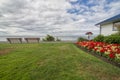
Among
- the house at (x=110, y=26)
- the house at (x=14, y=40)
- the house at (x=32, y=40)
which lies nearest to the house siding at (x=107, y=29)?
the house at (x=110, y=26)

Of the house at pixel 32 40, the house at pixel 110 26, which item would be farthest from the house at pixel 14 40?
the house at pixel 110 26

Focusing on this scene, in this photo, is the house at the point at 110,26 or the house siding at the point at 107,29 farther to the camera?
the house siding at the point at 107,29

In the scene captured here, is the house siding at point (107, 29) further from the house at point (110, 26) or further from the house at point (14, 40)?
the house at point (14, 40)

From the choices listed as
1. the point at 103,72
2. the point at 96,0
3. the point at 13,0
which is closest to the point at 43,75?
the point at 103,72

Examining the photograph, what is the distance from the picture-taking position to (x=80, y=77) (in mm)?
3018

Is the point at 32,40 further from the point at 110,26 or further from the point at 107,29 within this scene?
the point at 110,26

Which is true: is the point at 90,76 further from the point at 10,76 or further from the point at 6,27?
the point at 6,27

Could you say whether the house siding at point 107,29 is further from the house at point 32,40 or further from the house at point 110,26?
the house at point 32,40

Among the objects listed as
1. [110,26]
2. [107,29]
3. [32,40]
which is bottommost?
[32,40]

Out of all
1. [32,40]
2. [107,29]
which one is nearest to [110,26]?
[107,29]

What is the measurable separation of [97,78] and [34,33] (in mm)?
25847

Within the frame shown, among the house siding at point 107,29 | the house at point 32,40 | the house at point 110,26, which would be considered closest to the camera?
the house at point 110,26

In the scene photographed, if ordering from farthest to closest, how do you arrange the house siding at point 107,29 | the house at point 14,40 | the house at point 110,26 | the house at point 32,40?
1. the house at point 32,40
2. the house at point 14,40
3. the house siding at point 107,29
4. the house at point 110,26

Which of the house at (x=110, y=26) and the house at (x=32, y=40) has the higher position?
the house at (x=110, y=26)
